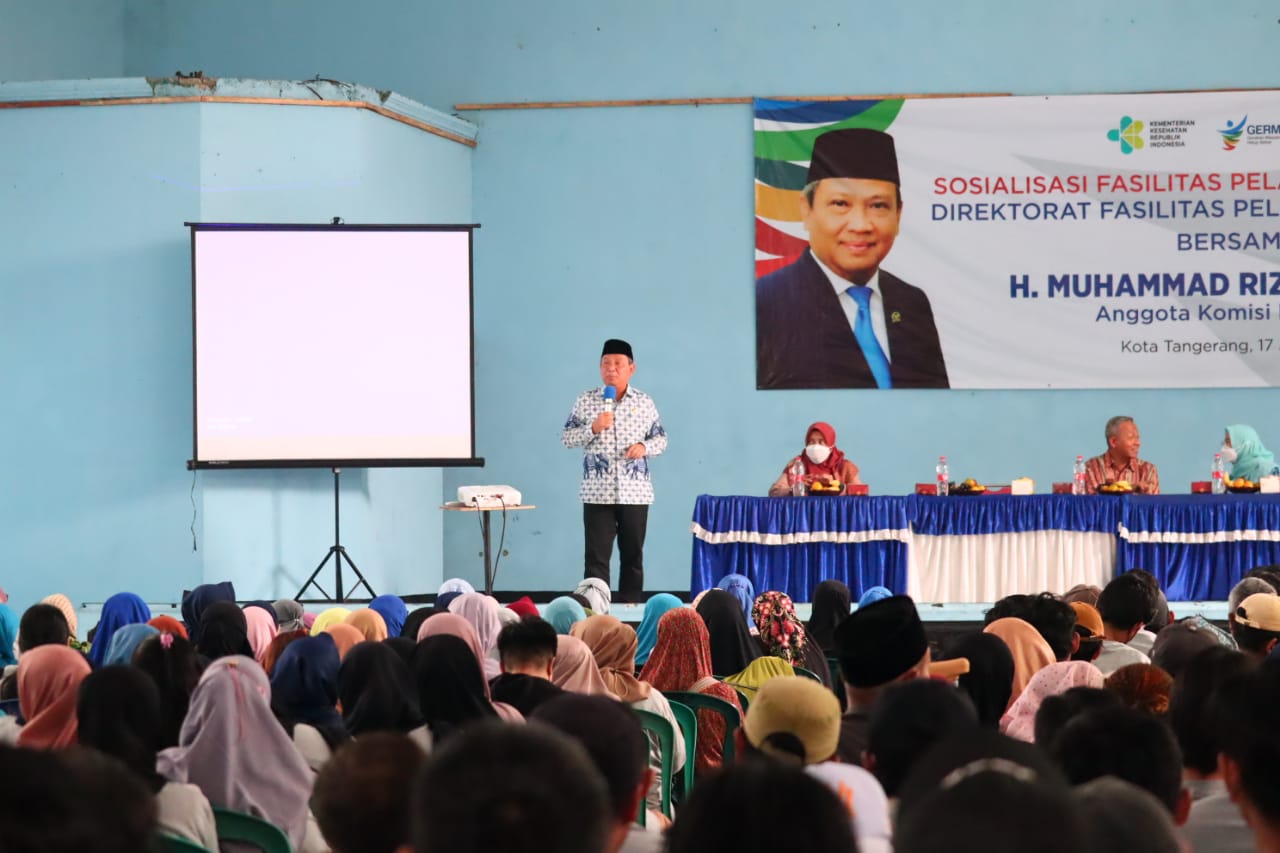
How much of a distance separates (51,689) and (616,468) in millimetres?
4555

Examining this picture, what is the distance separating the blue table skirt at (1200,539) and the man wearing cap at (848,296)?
2338 mm

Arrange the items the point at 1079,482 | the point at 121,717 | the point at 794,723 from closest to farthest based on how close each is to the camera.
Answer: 1. the point at 794,723
2. the point at 121,717
3. the point at 1079,482

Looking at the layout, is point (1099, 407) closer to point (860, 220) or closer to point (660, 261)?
point (860, 220)

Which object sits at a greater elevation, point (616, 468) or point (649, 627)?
point (616, 468)

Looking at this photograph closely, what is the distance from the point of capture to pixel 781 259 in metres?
8.91

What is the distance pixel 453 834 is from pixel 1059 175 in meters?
8.39

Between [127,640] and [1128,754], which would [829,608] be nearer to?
[127,640]

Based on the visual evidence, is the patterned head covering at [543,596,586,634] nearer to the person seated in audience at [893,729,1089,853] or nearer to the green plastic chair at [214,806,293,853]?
the green plastic chair at [214,806,293,853]

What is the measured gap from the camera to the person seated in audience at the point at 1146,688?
2.65 m

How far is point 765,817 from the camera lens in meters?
1.08

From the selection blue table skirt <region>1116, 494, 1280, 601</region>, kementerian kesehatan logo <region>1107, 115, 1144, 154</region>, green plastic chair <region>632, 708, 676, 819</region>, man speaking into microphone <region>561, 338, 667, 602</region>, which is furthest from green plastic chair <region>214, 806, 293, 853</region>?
kementerian kesehatan logo <region>1107, 115, 1144, 154</region>

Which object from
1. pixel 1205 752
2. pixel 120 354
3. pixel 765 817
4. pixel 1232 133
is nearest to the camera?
pixel 765 817

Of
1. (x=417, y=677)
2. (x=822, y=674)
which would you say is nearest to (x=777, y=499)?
(x=822, y=674)

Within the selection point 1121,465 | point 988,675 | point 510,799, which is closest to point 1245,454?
point 1121,465
